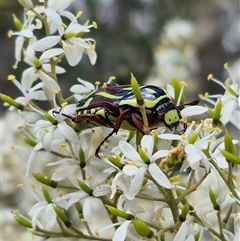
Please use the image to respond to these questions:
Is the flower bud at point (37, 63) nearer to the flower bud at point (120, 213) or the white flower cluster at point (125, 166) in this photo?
the white flower cluster at point (125, 166)

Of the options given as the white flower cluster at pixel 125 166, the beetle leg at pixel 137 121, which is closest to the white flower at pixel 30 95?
the white flower cluster at pixel 125 166

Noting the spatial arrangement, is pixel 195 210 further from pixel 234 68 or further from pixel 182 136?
pixel 234 68

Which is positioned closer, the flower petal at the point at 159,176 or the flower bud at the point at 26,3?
the flower petal at the point at 159,176

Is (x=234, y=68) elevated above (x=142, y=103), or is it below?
below

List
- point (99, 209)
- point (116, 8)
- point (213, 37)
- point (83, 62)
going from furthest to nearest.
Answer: point (213, 37) → point (116, 8) → point (83, 62) → point (99, 209)

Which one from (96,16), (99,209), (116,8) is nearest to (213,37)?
(116,8)

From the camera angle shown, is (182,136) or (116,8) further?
(116,8)

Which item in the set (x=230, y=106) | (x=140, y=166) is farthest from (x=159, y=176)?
(x=230, y=106)
